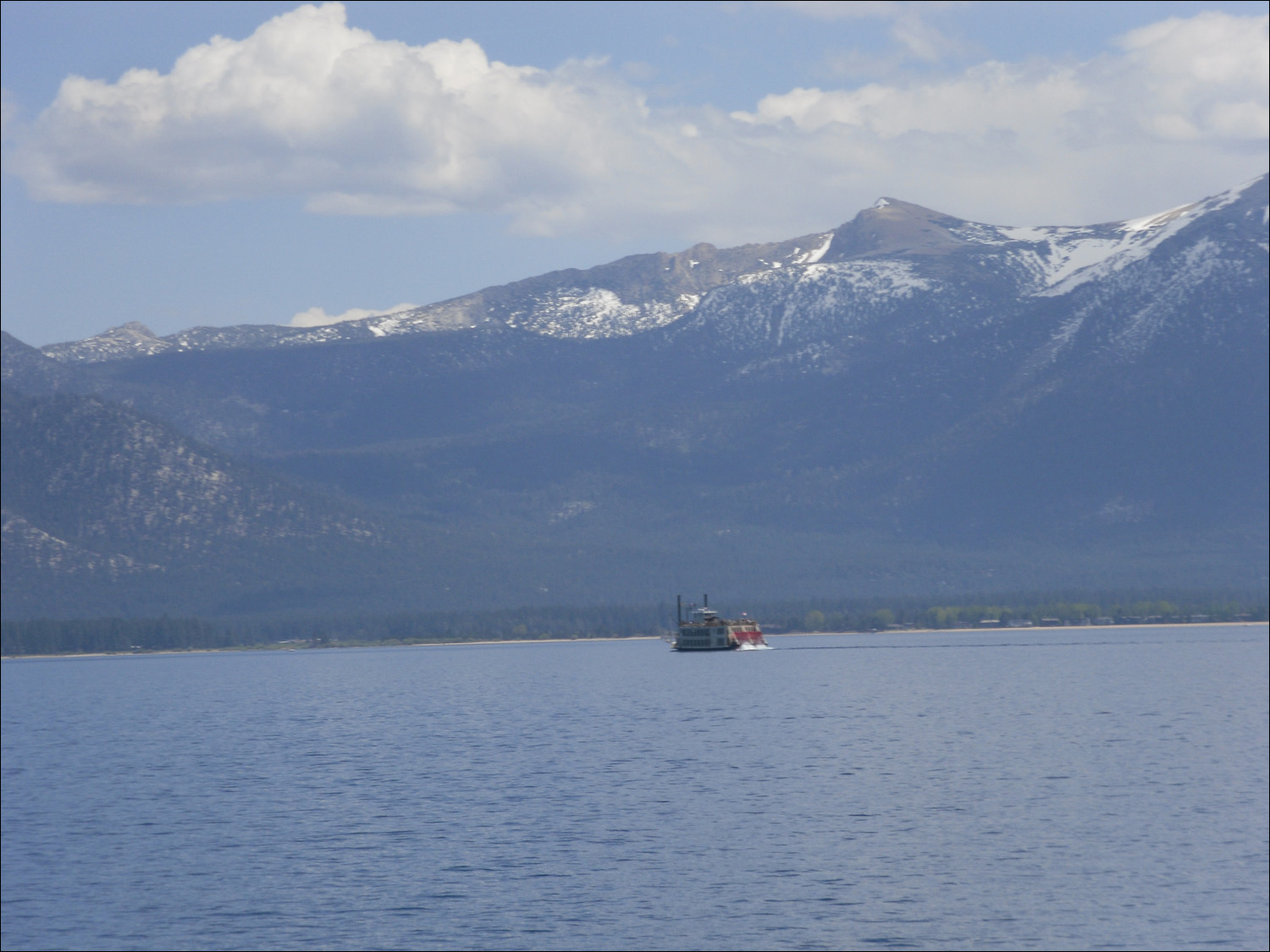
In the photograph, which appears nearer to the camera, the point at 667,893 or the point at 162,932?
the point at 162,932

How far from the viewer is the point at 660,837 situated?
83625 mm

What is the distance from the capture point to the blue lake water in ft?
215

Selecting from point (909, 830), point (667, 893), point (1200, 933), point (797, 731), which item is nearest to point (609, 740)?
point (797, 731)

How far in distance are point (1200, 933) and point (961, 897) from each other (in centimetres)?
1094

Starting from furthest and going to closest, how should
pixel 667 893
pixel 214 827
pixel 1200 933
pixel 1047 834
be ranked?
pixel 214 827 < pixel 1047 834 < pixel 667 893 < pixel 1200 933

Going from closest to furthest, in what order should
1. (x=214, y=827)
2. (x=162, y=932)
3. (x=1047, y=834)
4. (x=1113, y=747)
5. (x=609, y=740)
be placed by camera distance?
(x=162, y=932) < (x=1047, y=834) < (x=214, y=827) < (x=1113, y=747) < (x=609, y=740)

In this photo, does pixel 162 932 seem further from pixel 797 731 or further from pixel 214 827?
pixel 797 731

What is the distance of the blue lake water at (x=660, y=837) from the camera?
65438mm

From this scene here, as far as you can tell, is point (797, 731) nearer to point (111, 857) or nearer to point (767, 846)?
point (767, 846)

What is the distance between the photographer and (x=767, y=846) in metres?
80.5

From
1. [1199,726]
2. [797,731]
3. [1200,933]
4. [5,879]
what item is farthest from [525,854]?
[1199,726]

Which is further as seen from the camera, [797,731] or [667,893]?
[797,731]

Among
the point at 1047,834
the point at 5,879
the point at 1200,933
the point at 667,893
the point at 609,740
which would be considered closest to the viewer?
the point at 1200,933

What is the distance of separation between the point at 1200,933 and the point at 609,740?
251ft
